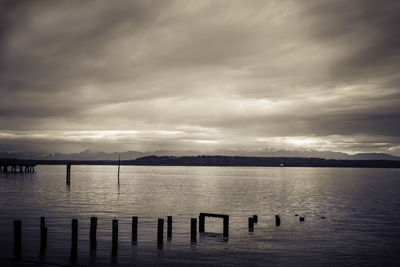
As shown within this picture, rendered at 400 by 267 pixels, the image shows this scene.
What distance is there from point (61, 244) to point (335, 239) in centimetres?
2118

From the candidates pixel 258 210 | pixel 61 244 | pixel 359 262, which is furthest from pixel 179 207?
pixel 359 262

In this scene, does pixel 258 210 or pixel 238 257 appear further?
pixel 258 210

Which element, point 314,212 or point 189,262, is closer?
point 189,262

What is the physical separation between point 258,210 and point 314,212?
729 centimetres

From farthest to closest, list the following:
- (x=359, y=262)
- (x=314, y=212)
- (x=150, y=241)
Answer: (x=314, y=212) < (x=150, y=241) < (x=359, y=262)

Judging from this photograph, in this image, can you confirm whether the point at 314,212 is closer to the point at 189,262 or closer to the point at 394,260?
the point at 394,260

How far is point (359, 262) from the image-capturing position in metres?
24.3

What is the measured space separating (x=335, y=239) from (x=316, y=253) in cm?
594

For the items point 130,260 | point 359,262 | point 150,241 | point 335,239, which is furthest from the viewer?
point 335,239

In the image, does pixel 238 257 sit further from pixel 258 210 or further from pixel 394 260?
pixel 258 210

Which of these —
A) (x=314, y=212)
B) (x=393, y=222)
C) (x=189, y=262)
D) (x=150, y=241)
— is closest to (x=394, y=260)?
(x=189, y=262)

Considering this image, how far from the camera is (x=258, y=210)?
51906mm

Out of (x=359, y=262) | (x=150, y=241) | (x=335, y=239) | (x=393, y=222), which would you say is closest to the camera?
(x=359, y=262)

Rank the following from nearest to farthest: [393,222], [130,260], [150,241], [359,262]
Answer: [130,260]
[359,262]
[150,241]
[393,222]
